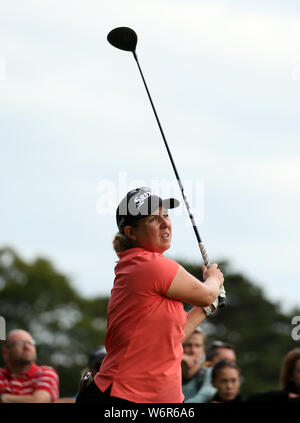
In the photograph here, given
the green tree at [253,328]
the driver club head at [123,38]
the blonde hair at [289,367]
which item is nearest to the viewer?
the driver club head at [123,38]

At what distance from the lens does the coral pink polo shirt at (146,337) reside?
4512mm

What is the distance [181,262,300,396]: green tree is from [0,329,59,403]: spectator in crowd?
47.8 meters

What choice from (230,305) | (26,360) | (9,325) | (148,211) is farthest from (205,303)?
(230,305)

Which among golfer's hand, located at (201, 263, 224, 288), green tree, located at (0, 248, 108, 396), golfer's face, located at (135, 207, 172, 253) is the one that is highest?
green tree, located at (0, 248, 108, 396)

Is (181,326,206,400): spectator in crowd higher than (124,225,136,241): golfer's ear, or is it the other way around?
(124,225,136,241): golfer's ear

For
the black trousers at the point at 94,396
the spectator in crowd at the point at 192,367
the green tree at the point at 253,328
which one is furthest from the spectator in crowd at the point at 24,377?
the green tree at the point at 253,328

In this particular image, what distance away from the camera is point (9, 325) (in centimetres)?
5925

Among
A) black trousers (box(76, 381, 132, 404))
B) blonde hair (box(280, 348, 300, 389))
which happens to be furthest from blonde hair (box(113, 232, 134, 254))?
blonde hair (box(280, 348, 300, 389))

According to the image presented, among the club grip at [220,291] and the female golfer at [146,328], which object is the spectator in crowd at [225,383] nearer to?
the club grip at [220,291]

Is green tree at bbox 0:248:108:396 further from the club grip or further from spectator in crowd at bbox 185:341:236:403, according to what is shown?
the club grip

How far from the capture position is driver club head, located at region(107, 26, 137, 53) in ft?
18.9

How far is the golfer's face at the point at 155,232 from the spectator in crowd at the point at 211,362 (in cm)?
379

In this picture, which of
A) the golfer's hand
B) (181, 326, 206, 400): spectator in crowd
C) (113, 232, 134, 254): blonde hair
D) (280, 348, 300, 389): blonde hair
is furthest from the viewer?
(181, 326, 206, 400): spectator in crowd
